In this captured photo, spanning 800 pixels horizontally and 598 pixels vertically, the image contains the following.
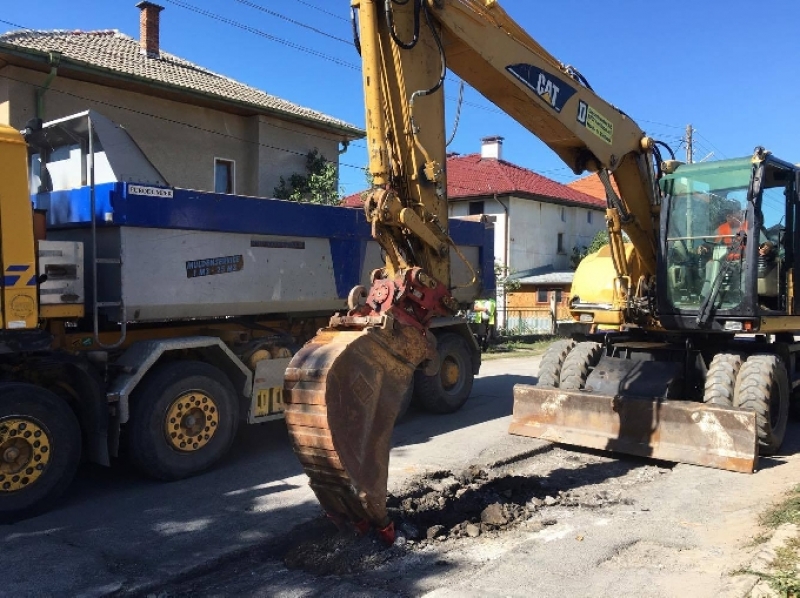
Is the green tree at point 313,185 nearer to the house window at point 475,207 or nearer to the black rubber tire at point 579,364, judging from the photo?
the black rubber tire at point 579,364

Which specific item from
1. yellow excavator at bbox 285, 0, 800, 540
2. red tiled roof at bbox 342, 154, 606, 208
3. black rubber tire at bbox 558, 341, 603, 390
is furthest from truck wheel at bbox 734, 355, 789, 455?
red tiled roof at bbox 342, 154, 606, 208

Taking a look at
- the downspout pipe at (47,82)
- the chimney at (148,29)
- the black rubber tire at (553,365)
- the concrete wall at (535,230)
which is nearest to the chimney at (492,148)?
the concrete wall at (535,230)

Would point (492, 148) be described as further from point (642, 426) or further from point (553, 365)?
point (642, 426)

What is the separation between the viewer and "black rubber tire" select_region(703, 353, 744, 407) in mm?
6859

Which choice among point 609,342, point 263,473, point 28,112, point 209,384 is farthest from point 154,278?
point 28,112

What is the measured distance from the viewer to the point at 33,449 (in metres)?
5.64

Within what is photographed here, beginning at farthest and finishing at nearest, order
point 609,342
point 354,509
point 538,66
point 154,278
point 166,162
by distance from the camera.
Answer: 1. point 166,162
2. point 609,342
3. point 154,278
4. point 538,66
5. point 354,509

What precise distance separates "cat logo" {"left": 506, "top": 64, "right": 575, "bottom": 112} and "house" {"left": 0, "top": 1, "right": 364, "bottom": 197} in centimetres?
1006

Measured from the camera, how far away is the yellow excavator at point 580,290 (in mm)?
4395

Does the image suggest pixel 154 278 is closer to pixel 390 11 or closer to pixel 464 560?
pixel 390 11

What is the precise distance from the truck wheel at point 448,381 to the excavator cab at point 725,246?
10.3 ft

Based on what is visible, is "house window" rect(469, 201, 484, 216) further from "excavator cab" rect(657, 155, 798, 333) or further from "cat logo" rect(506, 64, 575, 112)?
"cat logo" rect(506, 64, 575, 112)

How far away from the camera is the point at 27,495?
5598 mm

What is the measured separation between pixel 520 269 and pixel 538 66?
82.0 feet
